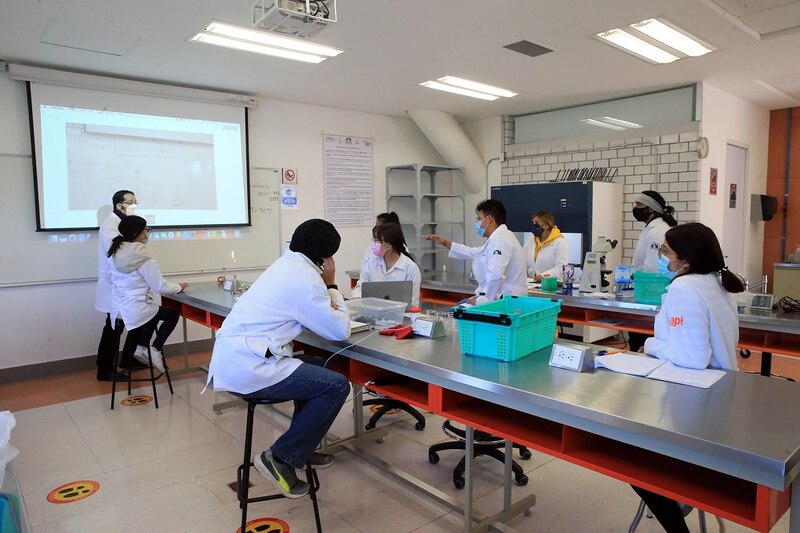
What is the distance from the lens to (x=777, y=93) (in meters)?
5.72

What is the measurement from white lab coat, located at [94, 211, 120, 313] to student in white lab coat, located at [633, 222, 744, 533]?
4018 millimetres

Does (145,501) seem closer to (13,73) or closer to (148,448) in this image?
(148,448)

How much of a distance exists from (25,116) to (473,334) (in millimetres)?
4441

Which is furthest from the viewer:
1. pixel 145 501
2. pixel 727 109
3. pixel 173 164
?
pixel 727 109

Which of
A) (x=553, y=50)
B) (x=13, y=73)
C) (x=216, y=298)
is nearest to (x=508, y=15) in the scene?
(x=553, y=50)

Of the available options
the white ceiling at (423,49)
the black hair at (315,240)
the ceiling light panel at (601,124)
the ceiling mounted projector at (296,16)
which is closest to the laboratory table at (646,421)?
the black hair at (315,240)

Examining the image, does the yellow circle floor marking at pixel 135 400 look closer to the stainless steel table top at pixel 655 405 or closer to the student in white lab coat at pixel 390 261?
the student in white lab coat at pixel 390 261

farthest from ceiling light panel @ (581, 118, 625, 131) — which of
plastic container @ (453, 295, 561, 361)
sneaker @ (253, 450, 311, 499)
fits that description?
sneaker @ (253, 450, 311, 499)

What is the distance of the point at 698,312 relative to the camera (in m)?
1.78

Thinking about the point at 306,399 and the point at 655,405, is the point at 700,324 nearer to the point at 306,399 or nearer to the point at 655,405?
the point at 655,405

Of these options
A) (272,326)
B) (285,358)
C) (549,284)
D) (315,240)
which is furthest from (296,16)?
(549,284)

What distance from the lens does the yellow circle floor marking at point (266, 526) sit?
2316 millimetres

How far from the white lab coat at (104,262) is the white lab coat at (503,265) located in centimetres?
296

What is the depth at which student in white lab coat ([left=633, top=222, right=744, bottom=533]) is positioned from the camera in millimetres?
1773
